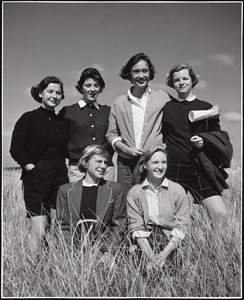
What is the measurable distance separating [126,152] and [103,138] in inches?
16.9

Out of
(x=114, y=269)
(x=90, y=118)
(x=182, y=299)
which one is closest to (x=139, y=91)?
(x=90, y=118)

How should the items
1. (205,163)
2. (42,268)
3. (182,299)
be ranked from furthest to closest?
(205,163)
(42,268)
(182,299)

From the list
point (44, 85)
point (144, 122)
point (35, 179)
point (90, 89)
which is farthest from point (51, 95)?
point (144, 122)

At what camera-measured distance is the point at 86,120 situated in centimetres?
434

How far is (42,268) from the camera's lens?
12.4 ft

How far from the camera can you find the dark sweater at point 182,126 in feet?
13.4

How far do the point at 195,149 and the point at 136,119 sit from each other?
697 mm

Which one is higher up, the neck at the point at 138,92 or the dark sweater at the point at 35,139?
the neck at the point at 138,92

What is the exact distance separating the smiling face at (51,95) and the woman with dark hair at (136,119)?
2.07 feet

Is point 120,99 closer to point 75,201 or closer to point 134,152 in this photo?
point 134,152

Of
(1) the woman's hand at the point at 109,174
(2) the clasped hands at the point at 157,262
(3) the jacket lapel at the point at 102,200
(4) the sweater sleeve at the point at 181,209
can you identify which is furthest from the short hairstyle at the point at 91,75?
(2) the clasped hands at the point at 157,262

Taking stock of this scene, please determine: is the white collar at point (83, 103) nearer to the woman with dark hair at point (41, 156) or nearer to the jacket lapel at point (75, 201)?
the woman with dark hair at point (41, 156)

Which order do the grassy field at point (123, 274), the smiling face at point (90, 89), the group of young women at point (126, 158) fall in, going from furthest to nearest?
1. the smiling face at point (90, 89)
2. the group of young women at point (126, 158)
3. the grassy field at point (123, 274)

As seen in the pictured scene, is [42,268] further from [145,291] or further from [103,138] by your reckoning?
[103,138]
